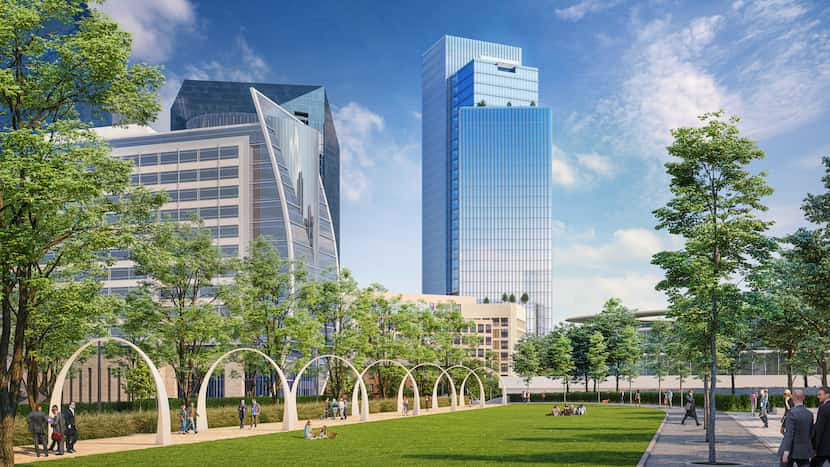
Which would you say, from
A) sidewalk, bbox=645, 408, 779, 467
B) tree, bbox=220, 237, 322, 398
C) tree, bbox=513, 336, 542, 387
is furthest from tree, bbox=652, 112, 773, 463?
tree, bbox=513, 336, 542, 387

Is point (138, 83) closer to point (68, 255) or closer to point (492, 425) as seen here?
point (68, 255)

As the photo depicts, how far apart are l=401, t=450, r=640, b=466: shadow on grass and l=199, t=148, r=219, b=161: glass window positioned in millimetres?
92092

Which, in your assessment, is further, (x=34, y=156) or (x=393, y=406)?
(x=393, y=406)

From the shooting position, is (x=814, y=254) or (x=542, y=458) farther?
(x=814, y=254)

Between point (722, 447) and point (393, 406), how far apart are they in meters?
43.3

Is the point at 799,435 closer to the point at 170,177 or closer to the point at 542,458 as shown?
the point at 542,458

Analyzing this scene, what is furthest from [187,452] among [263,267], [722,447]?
[263,267]

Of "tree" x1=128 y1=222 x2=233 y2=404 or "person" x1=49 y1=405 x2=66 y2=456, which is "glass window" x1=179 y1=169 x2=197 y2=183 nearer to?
"tree" x1=128 y1=222 x2=233 y2=404

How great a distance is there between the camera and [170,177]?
11475cm

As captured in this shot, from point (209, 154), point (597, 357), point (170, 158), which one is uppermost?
point (209, 154)

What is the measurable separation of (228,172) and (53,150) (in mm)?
90919

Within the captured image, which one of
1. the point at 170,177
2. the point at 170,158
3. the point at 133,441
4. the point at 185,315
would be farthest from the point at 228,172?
the point at 133,441

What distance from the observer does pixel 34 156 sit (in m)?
22.2

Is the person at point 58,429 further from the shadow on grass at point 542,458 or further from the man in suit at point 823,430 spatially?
the man in suit at point 823,430
